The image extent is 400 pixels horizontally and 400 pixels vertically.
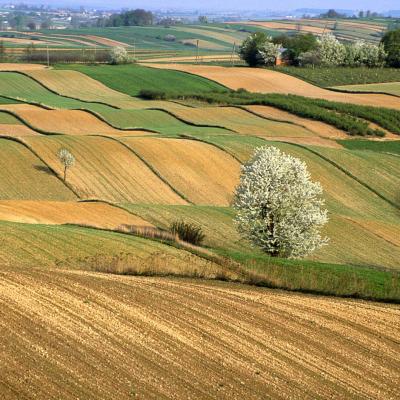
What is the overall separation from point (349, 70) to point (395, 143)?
5878 cm

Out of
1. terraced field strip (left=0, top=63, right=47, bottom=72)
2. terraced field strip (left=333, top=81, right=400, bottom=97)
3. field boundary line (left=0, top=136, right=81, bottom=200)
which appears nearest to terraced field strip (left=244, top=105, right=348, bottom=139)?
terraced field strip (left=333, top=81, right=400, bottom=97)

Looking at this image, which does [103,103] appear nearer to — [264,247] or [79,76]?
[79,76]

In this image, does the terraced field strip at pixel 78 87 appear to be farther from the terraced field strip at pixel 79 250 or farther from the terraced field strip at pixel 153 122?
the terraced field strip at pixel 79 250

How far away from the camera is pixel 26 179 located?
52.3 metres

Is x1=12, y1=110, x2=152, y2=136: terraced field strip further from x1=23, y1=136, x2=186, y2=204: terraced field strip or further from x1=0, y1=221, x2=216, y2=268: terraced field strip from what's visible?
x1=0, y1=221, x2=216, y2=268: terraced field strip

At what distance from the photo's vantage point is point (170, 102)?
100625 millimetres

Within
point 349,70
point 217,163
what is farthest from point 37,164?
point 349,70

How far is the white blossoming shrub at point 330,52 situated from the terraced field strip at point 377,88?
1880 cm

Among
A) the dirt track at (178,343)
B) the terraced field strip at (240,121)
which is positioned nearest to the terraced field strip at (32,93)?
the terraced field strip at (240,121)

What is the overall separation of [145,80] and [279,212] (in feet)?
269

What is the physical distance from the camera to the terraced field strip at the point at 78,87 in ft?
333

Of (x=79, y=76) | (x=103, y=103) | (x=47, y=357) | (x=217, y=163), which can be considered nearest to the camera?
(x=47, y=357)

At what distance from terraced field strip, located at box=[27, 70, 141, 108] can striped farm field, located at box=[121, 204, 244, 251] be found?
51.9 metres

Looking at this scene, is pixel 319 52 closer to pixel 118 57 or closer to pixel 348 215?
pixel 118 57
